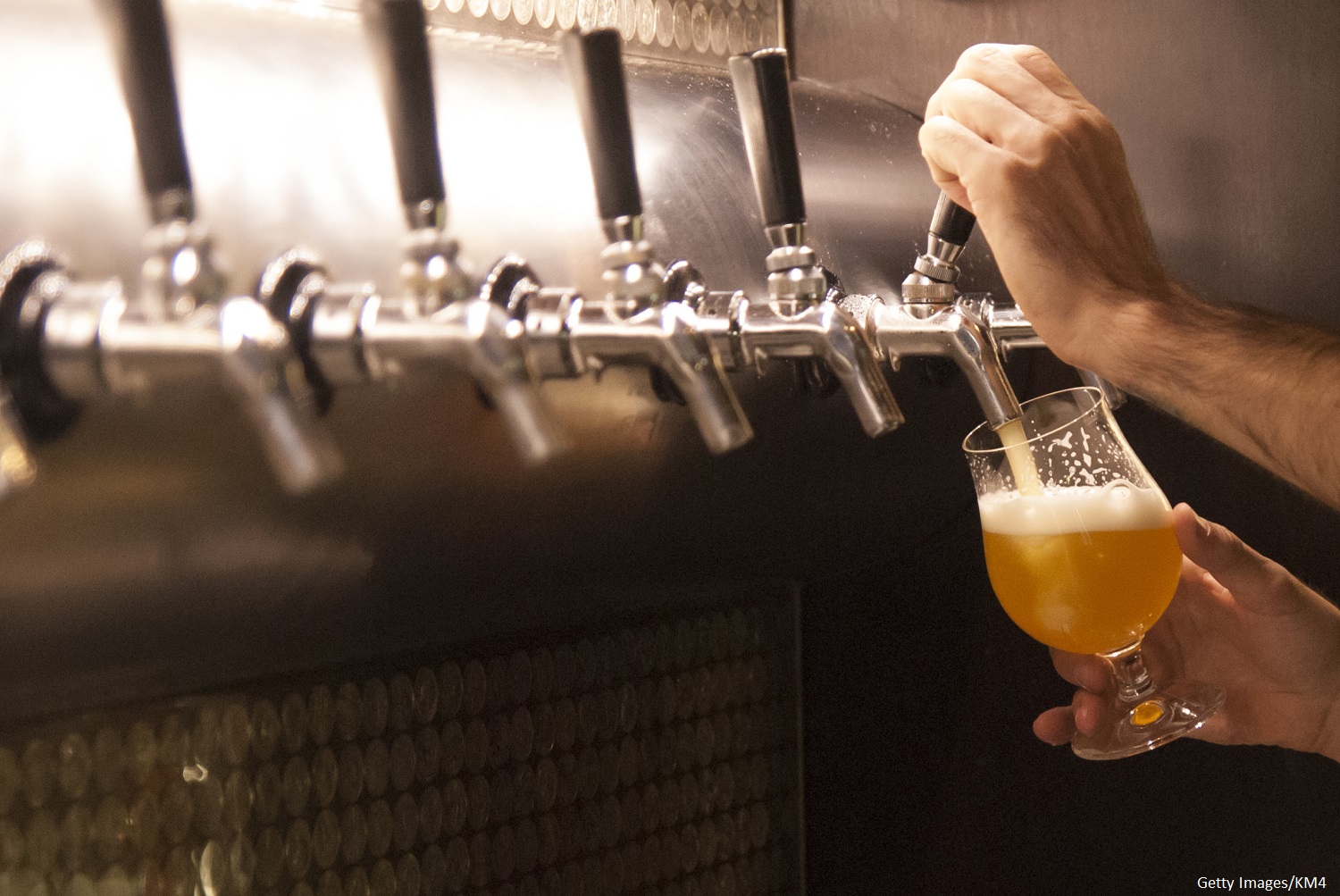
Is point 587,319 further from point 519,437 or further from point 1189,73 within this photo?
point 1189,73

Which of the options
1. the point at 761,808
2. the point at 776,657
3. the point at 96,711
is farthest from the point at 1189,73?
the point at 96,711

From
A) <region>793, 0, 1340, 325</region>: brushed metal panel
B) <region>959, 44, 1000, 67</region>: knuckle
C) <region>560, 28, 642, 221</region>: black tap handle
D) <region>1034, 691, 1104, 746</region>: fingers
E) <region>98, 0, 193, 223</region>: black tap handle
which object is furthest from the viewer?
<region>793, 0, 1340, 325</region>: brushed metal panel

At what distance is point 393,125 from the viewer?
1.75 ft

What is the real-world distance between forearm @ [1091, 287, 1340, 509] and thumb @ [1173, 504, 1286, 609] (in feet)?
0.69

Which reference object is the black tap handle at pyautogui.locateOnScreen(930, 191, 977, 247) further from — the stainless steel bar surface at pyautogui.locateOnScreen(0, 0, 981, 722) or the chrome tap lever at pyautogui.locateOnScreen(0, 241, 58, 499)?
the chrome tap lever at pyautogui.locateOnScreen(0, 241, 58, 499)

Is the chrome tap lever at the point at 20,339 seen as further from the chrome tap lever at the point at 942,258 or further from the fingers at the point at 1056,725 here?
the fingers at the point at 1056,725

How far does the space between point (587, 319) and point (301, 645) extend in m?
0.25

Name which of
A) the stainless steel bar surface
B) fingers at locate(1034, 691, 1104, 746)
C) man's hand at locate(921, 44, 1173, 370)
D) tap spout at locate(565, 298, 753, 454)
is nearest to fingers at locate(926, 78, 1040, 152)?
man's hand at locate(921, 44, 1173, 370)

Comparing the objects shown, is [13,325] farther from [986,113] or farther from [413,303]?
[986,113]

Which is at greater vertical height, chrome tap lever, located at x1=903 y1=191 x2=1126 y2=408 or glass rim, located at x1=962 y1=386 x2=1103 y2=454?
chrome tap lever, located at x1=903 y1=191 x2=1126 y2=408

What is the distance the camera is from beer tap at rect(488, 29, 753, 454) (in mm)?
607

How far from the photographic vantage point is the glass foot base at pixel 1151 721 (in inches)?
35.0

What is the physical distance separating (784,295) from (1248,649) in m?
0.65
